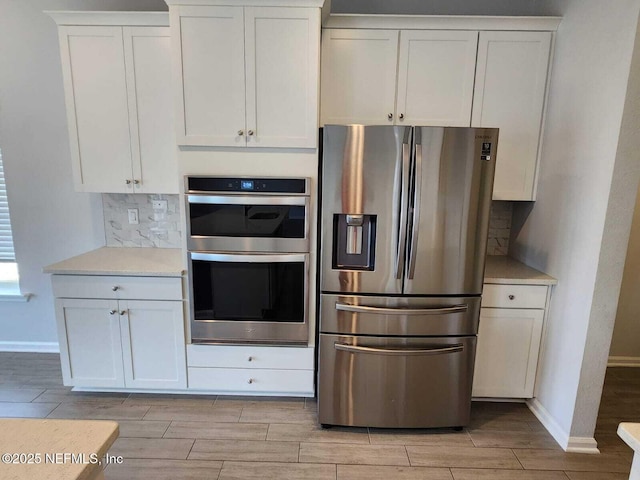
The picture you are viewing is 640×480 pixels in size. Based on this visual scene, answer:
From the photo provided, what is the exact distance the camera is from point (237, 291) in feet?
7.68

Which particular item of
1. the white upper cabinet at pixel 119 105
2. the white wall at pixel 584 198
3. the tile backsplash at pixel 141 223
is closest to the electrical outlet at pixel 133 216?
the tile backsplash at pixel 141 223

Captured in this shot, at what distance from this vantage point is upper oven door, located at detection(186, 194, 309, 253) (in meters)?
2.21

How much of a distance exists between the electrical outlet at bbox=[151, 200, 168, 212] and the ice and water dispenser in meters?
1.51

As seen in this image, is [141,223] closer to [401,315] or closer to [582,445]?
[401,315]

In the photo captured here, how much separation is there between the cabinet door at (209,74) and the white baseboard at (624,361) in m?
3.34

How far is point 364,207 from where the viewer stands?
6.67ft

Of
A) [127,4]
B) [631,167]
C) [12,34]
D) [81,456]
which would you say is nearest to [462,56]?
[631,167]

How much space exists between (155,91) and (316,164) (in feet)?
3.77

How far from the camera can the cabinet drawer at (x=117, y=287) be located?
7.71 ft

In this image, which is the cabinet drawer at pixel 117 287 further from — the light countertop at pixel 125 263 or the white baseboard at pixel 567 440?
the white baseboard at pixel 567 440

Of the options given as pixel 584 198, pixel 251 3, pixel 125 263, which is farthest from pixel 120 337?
pixel 584 198

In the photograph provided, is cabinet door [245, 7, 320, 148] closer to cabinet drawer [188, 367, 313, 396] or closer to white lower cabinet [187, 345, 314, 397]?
white lower cabinet [187, 345, 314, 397]

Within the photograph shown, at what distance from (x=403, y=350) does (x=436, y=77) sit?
1.67m

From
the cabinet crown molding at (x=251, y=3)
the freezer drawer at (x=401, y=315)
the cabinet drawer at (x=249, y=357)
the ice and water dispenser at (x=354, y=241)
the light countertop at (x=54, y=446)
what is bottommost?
the cabinet drawer at (x=249, y=357)
